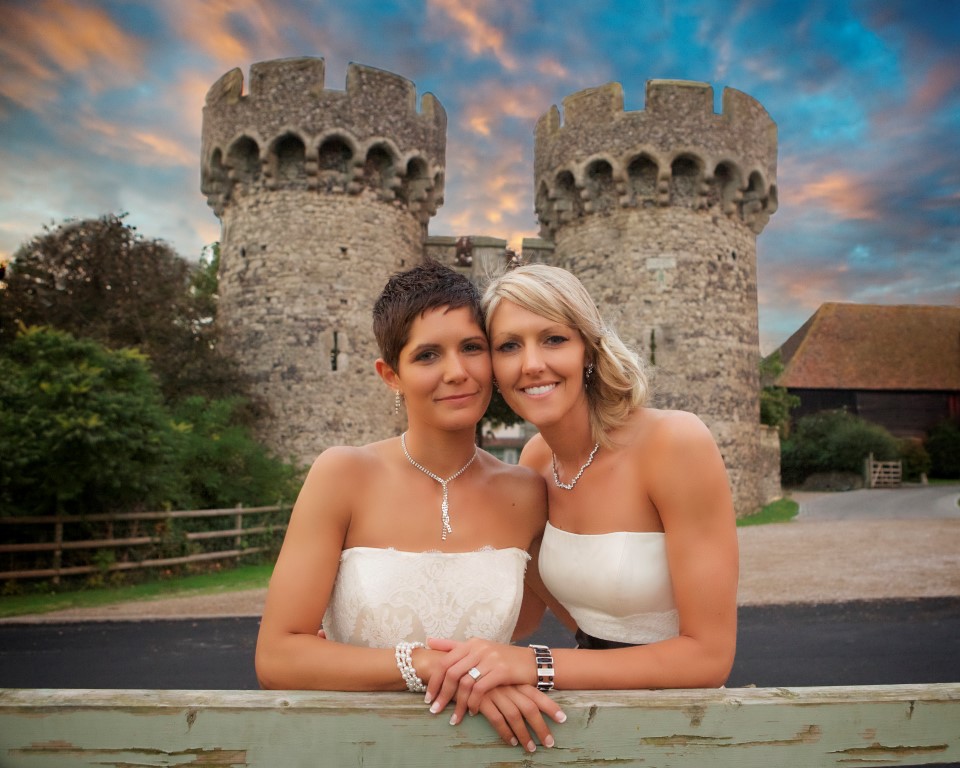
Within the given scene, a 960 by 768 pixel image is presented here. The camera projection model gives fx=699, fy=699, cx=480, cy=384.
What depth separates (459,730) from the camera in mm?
1426

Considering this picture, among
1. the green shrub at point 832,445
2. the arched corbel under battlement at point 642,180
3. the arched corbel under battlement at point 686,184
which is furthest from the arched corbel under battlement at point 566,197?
the green shrub at point 832,445

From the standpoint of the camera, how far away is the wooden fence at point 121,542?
9.90m

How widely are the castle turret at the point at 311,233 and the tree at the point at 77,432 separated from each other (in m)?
5.55

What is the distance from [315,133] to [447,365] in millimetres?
16253

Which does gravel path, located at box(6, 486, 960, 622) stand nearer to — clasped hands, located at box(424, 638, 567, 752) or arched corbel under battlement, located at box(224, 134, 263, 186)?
clasped hands, located at box(424, 638, 567, 752)

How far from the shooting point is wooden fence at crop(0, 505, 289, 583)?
9.90 metres

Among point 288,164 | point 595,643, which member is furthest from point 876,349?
point 595,643

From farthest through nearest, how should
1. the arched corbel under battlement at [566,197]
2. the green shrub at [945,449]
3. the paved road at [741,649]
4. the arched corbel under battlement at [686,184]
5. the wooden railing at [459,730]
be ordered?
the green shrub at [945,449] → the arched corbel under battlement at [566,197] → the arched corbel under battlement at [686,184] → the paved road at [741,649] → the wooden railing at [459,730]

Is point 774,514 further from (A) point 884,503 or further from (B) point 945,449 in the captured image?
(B) point 945,449

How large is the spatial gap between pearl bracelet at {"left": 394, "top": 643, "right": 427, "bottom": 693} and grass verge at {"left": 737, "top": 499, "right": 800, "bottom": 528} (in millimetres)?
16524

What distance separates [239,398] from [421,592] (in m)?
14.7

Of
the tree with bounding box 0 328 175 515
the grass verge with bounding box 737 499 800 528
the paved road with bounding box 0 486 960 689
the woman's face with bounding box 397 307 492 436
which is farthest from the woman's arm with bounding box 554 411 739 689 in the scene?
the grass verge with bounding box 737 499 800 528

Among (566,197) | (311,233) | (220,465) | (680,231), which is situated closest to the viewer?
(220,465)

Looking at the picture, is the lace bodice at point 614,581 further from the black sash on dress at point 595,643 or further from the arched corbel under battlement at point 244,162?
the arched corbel under battlement at point 244,162
